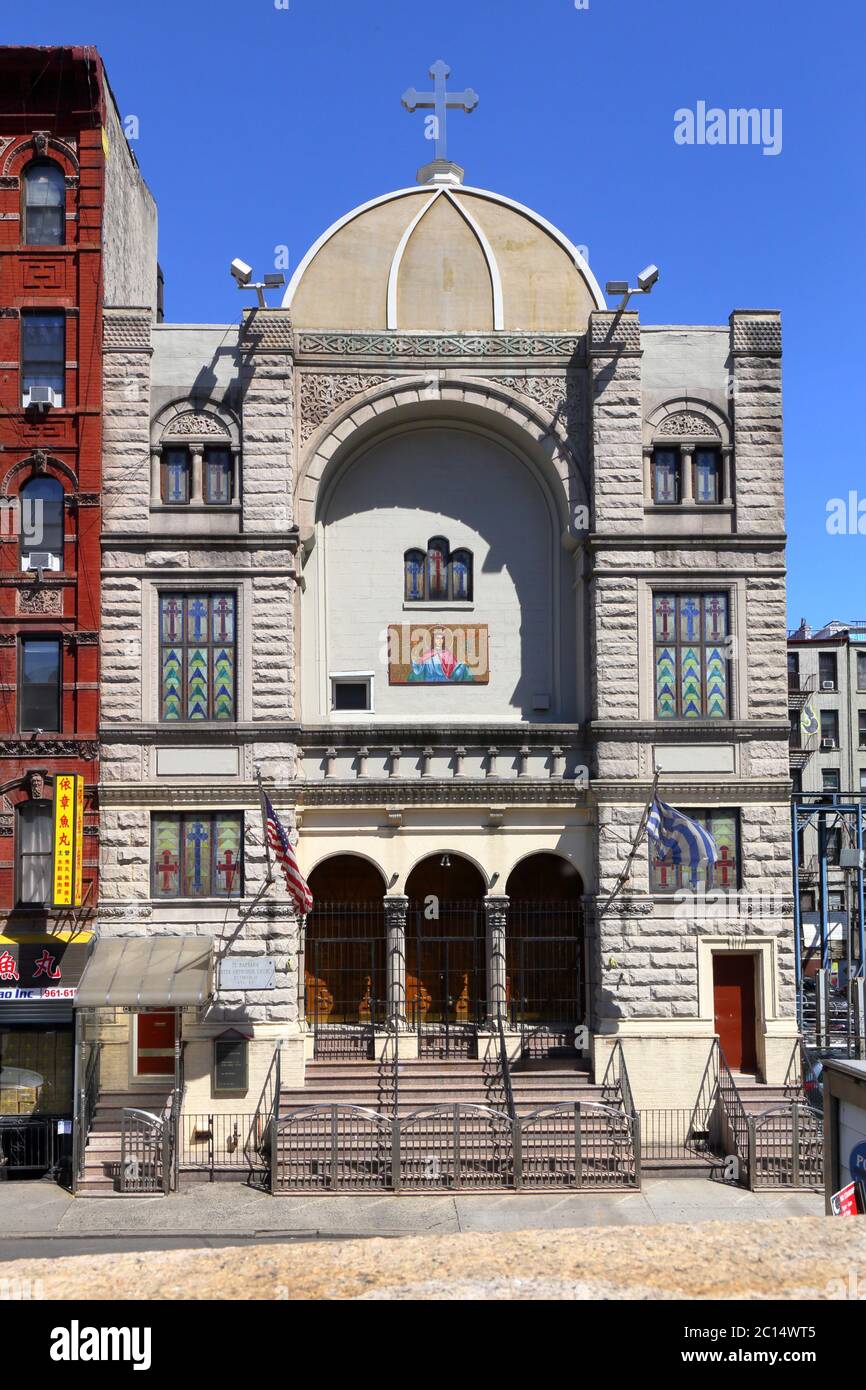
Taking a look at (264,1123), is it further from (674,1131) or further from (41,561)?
(41,561)

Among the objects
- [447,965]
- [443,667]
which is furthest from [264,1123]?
[443,667]

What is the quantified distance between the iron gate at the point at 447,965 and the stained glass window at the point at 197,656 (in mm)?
5890

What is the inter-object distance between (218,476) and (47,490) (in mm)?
3283

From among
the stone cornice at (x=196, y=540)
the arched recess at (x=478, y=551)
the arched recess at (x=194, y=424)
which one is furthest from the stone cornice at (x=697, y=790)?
the arched recess at (x=194, y=424)

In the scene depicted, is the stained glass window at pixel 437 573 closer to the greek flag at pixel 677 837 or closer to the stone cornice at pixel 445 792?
the stone cornice at pixel 445 792

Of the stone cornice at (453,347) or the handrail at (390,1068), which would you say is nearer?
the handrail at (390,1068)

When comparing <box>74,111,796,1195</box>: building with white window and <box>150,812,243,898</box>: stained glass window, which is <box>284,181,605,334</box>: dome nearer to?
<box>74,111,796,1195</box>: building with white window

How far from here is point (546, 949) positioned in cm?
2802

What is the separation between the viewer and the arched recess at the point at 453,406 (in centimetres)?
2755

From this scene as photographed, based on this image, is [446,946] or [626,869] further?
[446,946]

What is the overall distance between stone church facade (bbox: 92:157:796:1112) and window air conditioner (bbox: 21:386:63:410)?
1.05m

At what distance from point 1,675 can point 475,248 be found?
12.9 metres

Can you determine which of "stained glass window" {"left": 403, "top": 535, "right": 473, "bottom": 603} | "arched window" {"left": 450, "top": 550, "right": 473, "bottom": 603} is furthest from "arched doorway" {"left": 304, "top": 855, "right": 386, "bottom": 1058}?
"arched window" {"left": 450, "top": 550, "right": 473, "bottom": 603}

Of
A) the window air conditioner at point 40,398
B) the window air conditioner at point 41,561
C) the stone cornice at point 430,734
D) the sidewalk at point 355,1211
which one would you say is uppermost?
the window air conditioner at point 40,398
